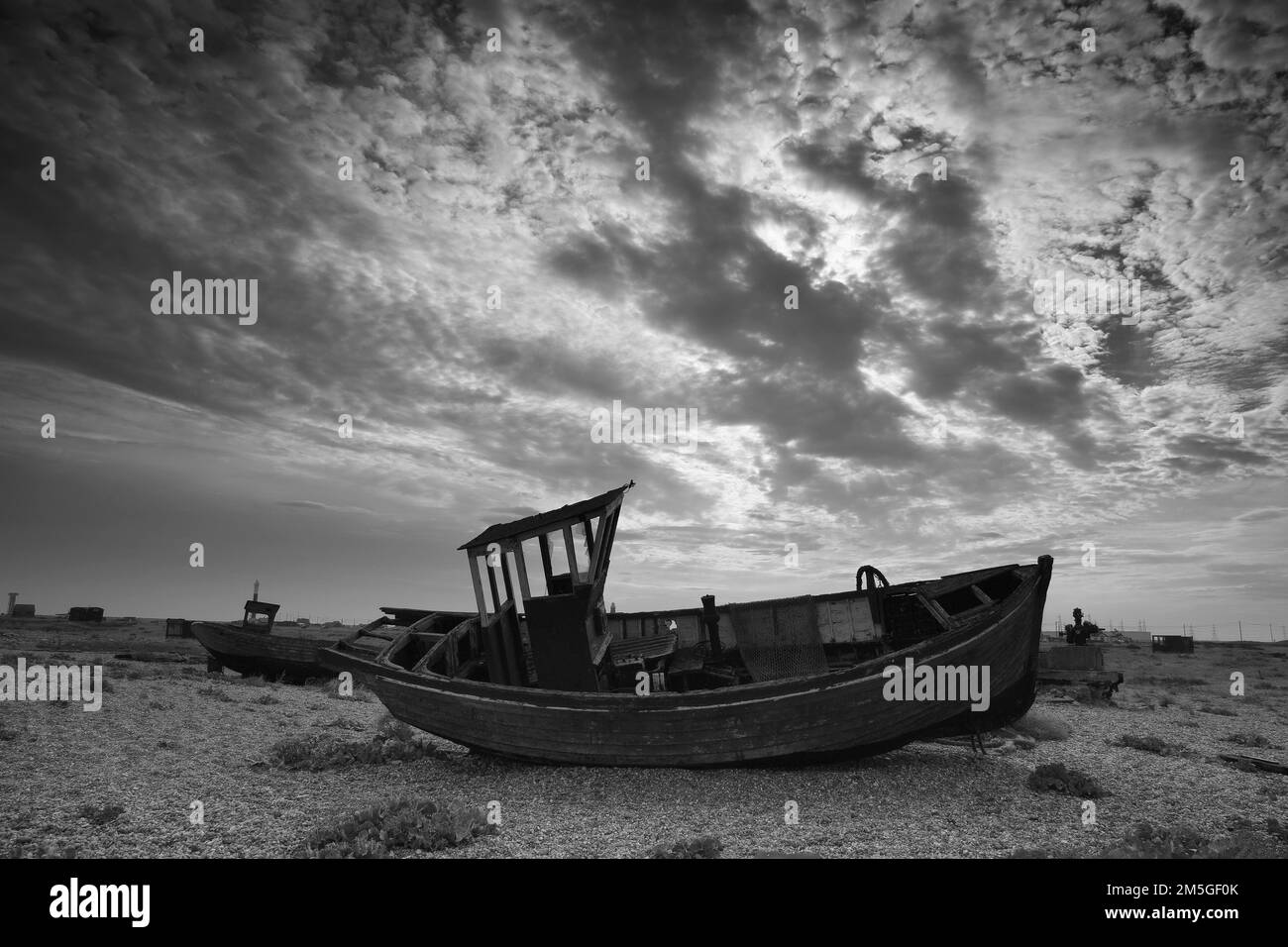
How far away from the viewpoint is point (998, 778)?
11.2 meters

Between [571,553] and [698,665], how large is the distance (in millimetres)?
3874

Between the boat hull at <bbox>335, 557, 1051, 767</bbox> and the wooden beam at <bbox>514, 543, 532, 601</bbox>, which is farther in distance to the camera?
the wooden beam at <bbox>514, 543, 532, 601</bbox>

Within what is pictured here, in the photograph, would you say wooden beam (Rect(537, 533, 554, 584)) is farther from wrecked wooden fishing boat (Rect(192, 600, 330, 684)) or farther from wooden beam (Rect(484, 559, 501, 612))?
wrecked wooden fishing boat (Rect(192, 600, 330, 684))

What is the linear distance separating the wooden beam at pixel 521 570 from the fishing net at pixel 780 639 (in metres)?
4.69

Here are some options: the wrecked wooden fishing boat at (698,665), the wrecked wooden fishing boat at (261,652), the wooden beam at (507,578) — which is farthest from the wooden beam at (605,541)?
the wrecked wooden fishing boat at (261,652)

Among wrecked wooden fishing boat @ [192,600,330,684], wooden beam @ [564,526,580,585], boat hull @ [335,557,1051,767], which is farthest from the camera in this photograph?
wrecked wooden fishing boat @ [192,600,330,684]

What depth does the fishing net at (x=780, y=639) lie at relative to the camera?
1367cm

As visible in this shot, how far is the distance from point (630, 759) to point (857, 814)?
3.72 metres

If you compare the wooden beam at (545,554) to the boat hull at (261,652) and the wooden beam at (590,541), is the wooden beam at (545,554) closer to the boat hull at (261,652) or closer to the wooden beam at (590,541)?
the wooden beam at (590,541)

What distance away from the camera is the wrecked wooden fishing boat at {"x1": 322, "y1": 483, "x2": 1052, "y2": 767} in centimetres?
1041

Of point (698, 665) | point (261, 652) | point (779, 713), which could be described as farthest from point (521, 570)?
point (261, 652)

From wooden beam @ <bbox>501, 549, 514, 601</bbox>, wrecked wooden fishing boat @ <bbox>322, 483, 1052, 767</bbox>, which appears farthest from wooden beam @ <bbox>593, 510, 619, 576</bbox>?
wooden beam @ <bbox>501, 549, 514, 601</bbox>
